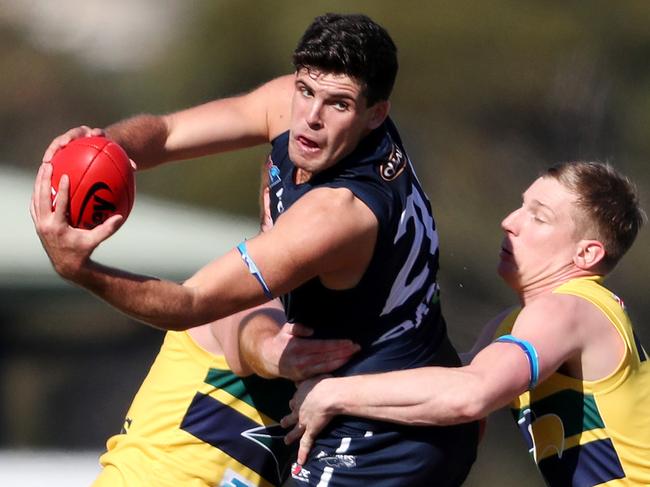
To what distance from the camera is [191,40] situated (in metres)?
6.24

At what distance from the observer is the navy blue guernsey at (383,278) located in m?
3.20

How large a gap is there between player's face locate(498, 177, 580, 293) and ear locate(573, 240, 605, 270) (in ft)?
0.05

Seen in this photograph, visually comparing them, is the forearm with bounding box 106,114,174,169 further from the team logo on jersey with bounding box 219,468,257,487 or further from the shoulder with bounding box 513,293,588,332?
the shoulder with bounding box 513,293,588,332

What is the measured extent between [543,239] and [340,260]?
2.45 ft

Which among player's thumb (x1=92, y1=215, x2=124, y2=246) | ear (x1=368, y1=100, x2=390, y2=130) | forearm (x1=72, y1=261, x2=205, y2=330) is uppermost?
ear (x1=368, y1=100, x2=390, y2=130)

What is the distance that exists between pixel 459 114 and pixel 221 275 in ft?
10.4

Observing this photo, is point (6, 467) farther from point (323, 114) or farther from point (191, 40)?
point (323, 114)

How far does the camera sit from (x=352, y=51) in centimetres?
316

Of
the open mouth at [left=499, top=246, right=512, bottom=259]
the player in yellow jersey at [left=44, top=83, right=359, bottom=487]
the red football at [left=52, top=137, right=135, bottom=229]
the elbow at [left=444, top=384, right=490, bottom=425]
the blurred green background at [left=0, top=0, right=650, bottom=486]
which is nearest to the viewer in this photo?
the red football at [left=52, top=137, right=135, bottom=229]

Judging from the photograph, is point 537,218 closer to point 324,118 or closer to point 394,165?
point 394,165

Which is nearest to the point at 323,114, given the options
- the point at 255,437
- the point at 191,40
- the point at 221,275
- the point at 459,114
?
the point at 221,275

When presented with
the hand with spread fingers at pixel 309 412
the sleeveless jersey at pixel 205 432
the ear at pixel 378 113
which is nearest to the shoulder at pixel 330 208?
the ear at pixel 378 113

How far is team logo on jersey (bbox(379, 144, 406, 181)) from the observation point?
326 centimetres

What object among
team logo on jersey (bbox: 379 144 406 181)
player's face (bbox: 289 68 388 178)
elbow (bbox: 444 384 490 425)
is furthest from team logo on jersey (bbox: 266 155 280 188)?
elbow (bbox: 444 384 490 425)
